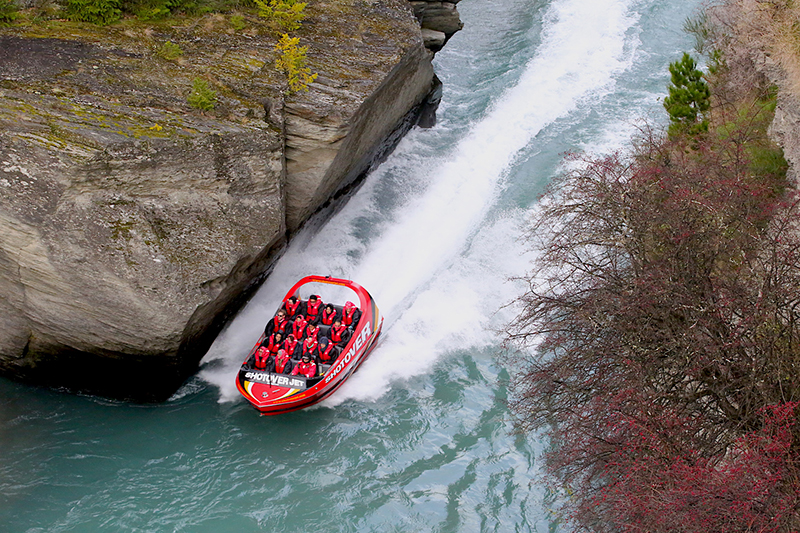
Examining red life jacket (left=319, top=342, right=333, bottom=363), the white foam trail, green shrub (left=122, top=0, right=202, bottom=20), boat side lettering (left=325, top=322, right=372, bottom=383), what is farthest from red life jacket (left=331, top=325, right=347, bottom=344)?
green shrub (left=122, top=0, right=202, bottom=20)

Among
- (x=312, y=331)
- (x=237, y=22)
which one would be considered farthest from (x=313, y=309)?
(x=237, y=22)

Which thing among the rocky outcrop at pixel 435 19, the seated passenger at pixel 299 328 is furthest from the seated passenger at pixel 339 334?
the rocky outcrop at pixel 435 19

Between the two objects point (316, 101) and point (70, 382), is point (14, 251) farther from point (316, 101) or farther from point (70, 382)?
point (316, 101)

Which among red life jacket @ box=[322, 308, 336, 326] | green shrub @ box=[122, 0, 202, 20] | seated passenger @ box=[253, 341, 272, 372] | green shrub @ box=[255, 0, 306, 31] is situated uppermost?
green shrub @ box=[255, 0, 306, 31]

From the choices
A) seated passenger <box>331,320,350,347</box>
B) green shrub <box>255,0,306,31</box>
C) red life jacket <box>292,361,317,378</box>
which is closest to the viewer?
red life jacket <box>292,361,317,378</box>

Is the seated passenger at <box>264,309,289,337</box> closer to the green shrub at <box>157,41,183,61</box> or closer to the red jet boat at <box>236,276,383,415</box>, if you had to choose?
the red jet boat at <box>236,276,383,415</box>

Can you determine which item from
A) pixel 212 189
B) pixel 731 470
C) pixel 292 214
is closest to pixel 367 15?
pixel 292 214

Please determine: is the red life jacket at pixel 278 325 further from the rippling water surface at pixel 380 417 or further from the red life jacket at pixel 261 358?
the rippling water surface at pixel 380 417
